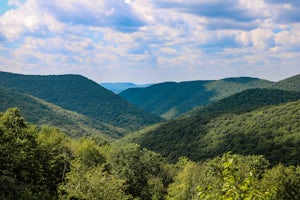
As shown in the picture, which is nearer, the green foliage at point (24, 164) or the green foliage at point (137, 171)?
the green foliage at point (24, 164)

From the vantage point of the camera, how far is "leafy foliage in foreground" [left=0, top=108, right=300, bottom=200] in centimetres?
4156

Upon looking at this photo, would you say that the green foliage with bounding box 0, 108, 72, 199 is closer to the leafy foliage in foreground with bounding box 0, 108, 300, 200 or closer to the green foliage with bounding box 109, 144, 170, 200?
the leafy foliage in foreground with bounding box 0, 108, 300, 200

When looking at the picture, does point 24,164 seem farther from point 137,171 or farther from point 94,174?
point 137,171

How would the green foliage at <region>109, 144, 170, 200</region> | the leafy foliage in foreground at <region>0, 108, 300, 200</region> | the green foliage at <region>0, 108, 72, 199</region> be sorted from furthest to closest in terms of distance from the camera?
the green foliage at <region>109, 144, 170, 200</region> → the green foliage at <region>0, 108, 72, 199</region> → the leafy foliage in foreground at <region>0, 108, 300, 200</region>

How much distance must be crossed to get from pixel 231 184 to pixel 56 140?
7751cm

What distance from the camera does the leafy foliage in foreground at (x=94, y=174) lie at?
136 ft

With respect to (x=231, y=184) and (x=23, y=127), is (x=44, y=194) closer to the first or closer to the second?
(x=23, y=127)

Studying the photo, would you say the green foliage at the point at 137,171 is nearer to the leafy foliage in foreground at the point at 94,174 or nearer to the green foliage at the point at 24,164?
the leafy foliage in foreground at the point at 94,174

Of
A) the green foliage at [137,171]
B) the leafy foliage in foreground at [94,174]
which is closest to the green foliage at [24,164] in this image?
the leafy foliage in foreground at [94,174]

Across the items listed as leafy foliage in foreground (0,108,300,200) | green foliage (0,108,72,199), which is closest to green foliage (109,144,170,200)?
leafy foliage in foreground (0,108,300,200)

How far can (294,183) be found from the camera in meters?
71.1

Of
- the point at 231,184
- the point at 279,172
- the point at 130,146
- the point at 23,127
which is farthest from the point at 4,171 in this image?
the point at 279,172

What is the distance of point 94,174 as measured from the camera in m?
45.3

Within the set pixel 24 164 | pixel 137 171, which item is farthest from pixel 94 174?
pixel 137 171
